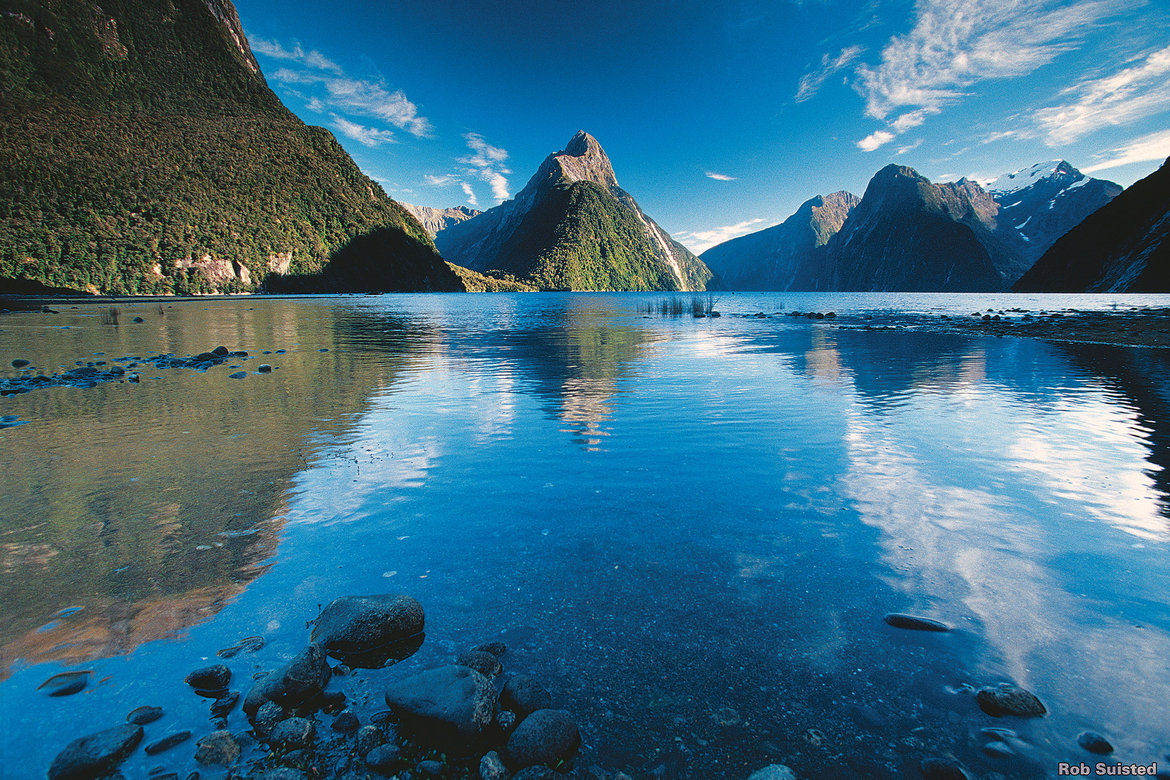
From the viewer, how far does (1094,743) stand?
3543mm

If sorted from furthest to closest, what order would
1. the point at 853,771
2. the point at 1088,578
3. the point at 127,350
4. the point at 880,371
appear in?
1. the point at 127,350
2. the point at 880,371
3. the point at 1088,578
4. the point at 853,771

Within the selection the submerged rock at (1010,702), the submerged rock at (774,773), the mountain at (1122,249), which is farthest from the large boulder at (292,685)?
the mountain at (1122,249)

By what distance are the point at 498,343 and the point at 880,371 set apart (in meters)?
23.6

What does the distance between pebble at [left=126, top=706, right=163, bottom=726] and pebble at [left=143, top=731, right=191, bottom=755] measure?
0.28 meters

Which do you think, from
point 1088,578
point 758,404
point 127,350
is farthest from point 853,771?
point 127,350

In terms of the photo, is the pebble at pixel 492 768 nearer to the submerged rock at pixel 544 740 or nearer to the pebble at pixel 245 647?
the submerged rock at pixel 544 740

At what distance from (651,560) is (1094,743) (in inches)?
154

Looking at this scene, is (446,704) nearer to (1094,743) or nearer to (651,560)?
(651,560)

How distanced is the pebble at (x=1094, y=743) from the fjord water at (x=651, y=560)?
7cm

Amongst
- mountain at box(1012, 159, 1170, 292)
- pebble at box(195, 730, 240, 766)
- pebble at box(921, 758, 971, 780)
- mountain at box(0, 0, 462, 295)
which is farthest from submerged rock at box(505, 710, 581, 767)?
mountain at box(1012, 159, 1170, 292)

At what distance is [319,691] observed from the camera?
4.07 metres

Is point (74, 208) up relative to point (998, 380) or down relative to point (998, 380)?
up

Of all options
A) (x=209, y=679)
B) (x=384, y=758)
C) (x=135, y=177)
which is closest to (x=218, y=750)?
(x=209, y=679)

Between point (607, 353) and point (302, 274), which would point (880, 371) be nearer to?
point (607, 353)
